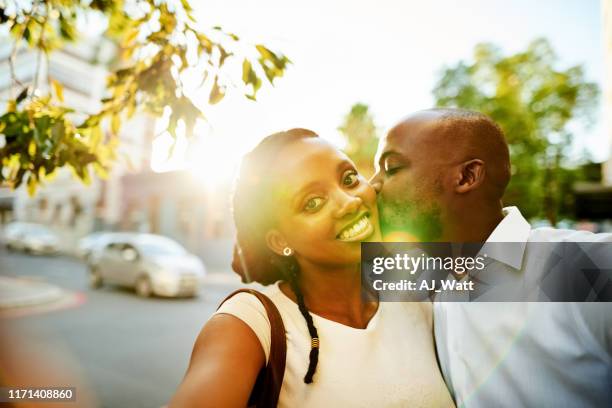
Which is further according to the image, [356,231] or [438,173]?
[438,173]

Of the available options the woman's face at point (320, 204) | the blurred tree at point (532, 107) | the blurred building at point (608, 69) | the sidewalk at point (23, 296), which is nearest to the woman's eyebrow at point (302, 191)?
the woman's face at point (320, 204)

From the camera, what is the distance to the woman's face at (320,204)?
1.58m

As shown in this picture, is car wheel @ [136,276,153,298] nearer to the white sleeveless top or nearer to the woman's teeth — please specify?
the white sleeveless top

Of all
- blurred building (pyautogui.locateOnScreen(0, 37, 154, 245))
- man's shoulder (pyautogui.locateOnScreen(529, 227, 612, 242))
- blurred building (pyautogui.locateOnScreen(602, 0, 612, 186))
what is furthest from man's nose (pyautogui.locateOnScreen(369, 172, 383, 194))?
blurred building (pyautogui.locateOnScreen(0, 37, 154, 245))

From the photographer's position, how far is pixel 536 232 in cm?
170

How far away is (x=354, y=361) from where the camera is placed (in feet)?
4.94

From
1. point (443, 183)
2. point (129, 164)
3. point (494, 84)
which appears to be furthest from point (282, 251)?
point (494, 84)

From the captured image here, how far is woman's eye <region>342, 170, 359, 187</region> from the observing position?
5.50ft

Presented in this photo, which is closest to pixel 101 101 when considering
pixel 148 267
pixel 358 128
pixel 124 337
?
pixel 124 337

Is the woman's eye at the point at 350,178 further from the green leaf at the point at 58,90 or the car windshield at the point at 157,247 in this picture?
the car windshield at the point at 157,247

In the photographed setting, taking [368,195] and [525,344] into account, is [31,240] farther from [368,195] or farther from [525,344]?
[525,344]

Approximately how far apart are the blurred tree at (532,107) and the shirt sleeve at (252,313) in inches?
732

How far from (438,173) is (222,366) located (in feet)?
3.87

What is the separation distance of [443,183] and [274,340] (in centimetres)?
98
